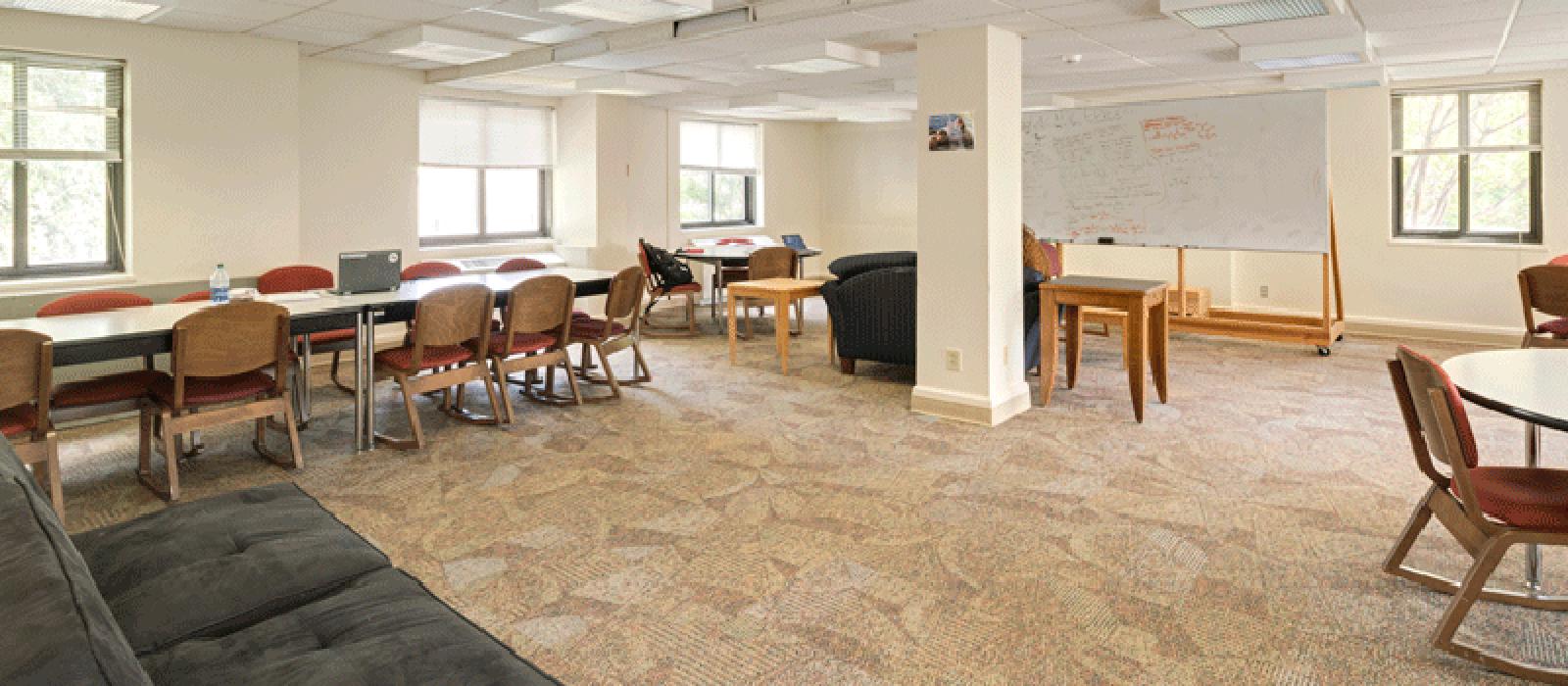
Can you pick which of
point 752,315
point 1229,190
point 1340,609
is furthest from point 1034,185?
point 1340,609

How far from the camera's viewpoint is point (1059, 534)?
364cm

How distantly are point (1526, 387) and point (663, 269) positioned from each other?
705 centimetres

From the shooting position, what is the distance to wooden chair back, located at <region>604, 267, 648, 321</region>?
5977mm

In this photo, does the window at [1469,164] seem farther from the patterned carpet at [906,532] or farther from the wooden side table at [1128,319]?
the wooden side table at [1128,319]

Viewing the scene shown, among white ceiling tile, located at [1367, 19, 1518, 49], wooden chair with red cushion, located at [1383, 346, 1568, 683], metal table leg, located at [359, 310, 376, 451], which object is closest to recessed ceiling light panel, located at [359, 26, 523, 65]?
metal table leg, located at [359, 310, 376, 451]

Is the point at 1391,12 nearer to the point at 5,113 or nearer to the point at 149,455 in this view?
the point at 149,455

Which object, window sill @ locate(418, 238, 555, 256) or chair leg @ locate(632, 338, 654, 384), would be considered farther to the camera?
window sill @ locate(418, 238, 555, 256)

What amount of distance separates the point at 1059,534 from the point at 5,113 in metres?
6.43

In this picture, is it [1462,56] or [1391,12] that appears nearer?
[1391,12]

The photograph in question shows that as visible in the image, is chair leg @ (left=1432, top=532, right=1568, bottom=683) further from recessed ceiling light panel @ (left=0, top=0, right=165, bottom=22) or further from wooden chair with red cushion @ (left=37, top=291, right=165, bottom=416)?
recessed ceiling light panel @ (left=0, top=0, right=165, bottom=22)

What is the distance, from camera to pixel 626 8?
5.11 metres

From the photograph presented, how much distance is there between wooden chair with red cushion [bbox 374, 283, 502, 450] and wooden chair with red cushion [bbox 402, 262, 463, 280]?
3.92 feet

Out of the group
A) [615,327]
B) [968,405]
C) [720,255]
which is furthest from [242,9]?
[968,405]

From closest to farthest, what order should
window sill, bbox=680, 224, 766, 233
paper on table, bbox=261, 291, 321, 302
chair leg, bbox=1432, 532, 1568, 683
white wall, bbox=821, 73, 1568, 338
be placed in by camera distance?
chair leg, bbox=1432, 532, 1568, 683
paper on table, bbox=261, 291, 321, 302
white wall, bbox=821, 73, 1568, 338
window sill, bbox=680, 224, 766, 233
